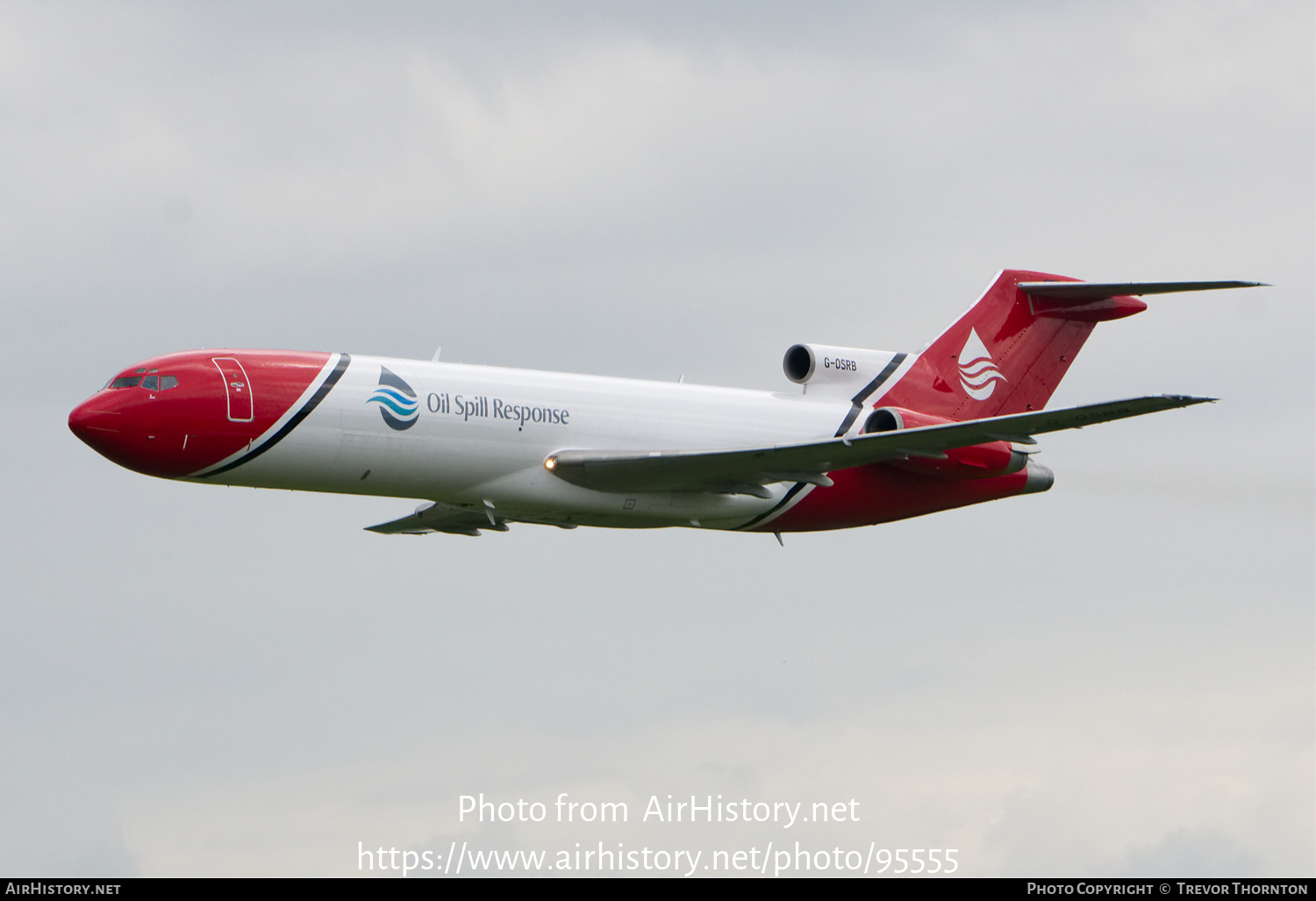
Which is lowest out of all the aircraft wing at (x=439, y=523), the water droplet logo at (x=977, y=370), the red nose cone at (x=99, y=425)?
the aircraft wing at (x=439, y=523)

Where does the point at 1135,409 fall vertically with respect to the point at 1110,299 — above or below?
below

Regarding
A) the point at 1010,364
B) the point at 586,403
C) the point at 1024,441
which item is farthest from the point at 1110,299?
the point at 586,403

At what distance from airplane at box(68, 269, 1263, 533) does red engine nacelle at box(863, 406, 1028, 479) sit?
43 mm

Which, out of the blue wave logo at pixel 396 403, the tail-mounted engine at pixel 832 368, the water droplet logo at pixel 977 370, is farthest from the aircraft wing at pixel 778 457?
the water droplet logo at pixel 977 370

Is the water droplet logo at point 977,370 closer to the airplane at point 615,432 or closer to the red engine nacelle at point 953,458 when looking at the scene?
the airplane at point 615,432

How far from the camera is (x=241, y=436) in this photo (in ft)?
106

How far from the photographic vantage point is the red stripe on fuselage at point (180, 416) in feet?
105

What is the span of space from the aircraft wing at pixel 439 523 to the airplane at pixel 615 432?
0.07 m

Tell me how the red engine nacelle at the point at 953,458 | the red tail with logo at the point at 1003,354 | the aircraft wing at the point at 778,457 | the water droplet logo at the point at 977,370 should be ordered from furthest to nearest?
1. the water droplet logo at the point at 977,370
2. the red tail with logo at the point at 1003,354
3. the red engine nacelle at the point at 953,458
4. the aircraft wing at the point at 778,457

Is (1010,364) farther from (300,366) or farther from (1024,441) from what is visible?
(300,366)

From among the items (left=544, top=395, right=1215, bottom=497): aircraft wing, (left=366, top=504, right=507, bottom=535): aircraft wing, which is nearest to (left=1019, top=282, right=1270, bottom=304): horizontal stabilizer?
(left=544, top=395, right=1215, bottom=497): aircraft wing

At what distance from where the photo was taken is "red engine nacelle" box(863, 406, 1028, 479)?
3803 cm

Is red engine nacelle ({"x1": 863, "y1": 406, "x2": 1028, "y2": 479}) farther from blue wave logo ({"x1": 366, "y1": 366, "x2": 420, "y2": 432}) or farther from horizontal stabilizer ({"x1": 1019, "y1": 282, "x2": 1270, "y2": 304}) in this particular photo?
blue wave logo ({"x1": 366, "y1": 366, "x2": 420, "y2": 432})

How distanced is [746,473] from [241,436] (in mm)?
9611
